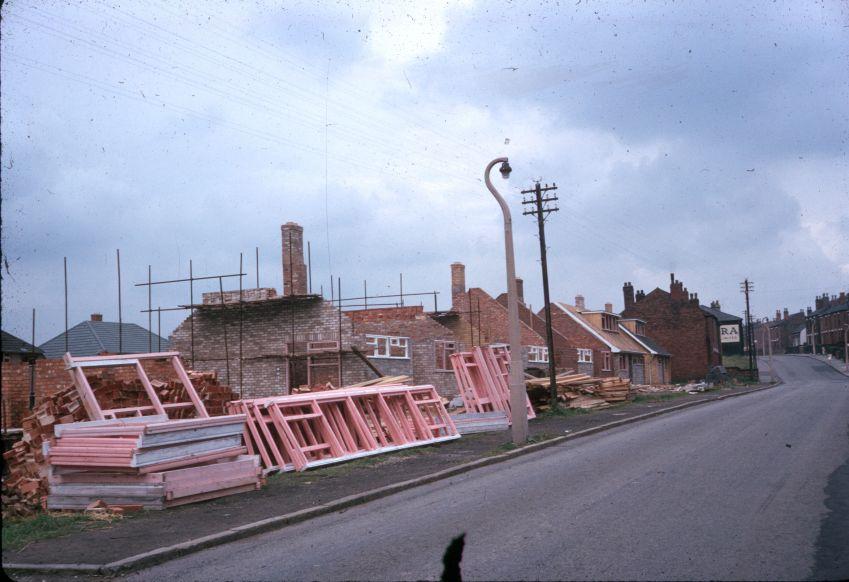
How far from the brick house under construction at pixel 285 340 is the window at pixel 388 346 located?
1.5 inches

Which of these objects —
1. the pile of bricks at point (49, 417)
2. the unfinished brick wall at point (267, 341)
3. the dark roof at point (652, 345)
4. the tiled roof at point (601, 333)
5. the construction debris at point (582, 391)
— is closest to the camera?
the pile of bricks at point (49, 417)

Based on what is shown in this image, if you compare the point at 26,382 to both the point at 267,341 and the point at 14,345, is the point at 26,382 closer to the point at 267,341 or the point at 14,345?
the point at 267,341

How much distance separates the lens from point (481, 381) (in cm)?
2159

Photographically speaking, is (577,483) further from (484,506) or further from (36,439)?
(36,439)

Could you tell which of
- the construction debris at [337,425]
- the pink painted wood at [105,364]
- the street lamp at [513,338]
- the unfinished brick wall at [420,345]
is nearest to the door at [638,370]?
the unfinished brick wall at [420,345]

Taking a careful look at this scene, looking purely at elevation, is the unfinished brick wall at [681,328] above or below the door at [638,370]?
above

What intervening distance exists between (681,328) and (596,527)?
232ft

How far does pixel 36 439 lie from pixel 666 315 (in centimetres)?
6998

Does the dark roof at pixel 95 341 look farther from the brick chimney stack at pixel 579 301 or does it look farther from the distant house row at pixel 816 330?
the distant house row at pixel 816 330

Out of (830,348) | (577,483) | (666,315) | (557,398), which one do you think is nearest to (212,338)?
(557,398)

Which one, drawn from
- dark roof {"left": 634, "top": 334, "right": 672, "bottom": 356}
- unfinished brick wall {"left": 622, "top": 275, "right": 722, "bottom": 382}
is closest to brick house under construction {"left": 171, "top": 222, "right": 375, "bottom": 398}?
dark roof {"left": 634, "top": 334, "right": 672, "bottom": 356}

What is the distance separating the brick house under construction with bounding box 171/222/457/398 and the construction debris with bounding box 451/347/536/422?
5.53m

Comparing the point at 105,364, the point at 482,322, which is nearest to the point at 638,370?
the point at 482,322

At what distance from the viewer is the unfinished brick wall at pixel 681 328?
73000 mm
